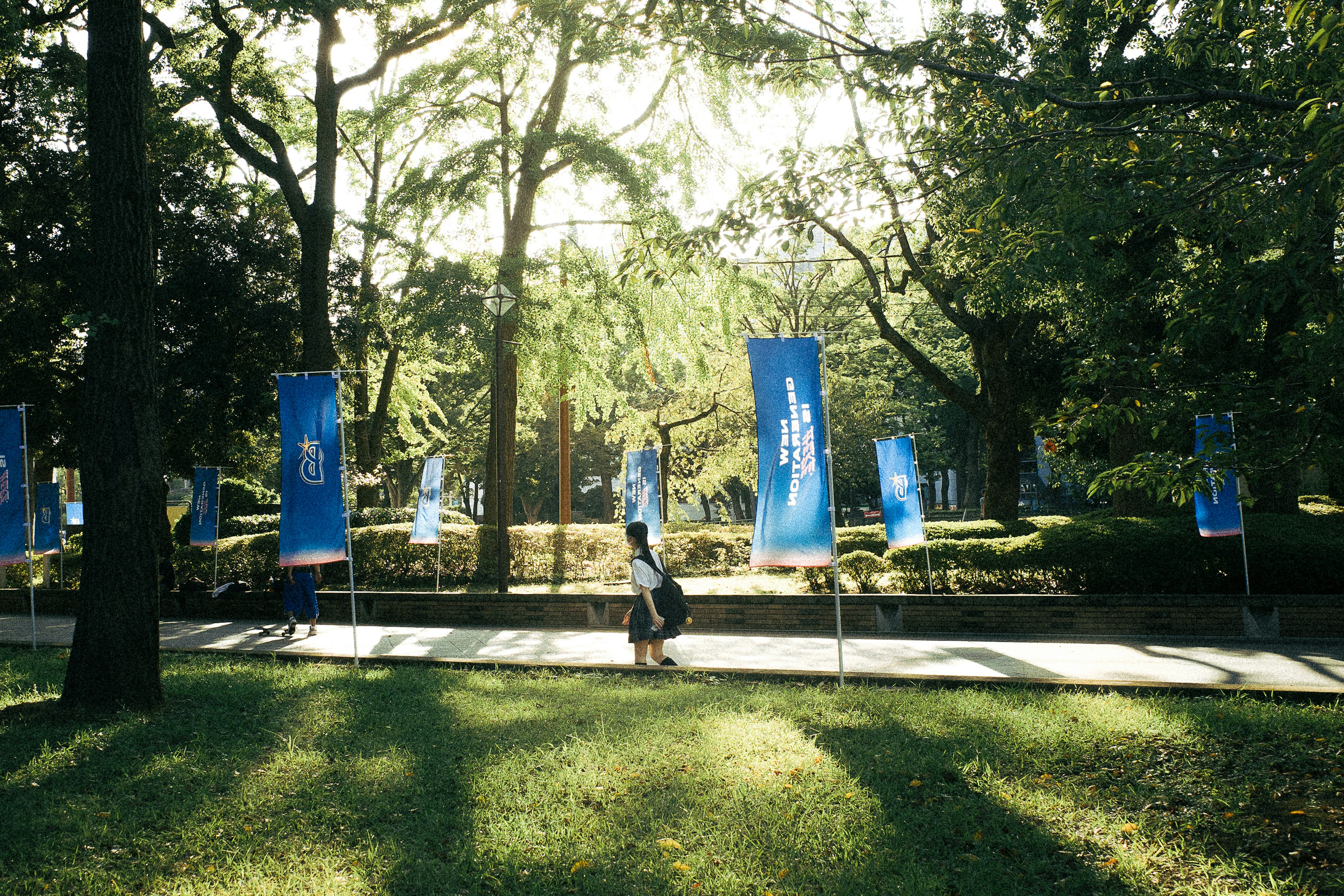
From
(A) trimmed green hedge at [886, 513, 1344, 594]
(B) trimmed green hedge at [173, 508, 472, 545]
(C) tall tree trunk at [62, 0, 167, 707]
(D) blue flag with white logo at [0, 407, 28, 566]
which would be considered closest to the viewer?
(C) tall tree trunk at [62, 0, 167, 707]

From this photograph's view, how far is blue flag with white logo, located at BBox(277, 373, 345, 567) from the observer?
34.6ft

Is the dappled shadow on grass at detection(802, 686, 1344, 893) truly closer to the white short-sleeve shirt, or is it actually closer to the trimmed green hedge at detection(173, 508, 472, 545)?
the white short-sleeve shirt

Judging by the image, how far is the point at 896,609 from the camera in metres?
12.6

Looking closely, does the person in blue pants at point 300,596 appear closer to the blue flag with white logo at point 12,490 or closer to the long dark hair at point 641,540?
the blue flag with white logo at point 12,490

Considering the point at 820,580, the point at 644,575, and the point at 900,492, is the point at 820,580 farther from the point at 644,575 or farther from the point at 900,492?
the point at 644,575

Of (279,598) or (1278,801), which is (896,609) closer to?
(1278,801)

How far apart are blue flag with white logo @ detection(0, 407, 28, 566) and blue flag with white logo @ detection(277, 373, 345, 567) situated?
165 inches

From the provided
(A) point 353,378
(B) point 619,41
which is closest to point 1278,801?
(B) point 619,41

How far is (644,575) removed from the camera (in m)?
8.78

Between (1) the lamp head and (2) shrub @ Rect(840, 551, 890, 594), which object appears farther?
(1) the lamp head

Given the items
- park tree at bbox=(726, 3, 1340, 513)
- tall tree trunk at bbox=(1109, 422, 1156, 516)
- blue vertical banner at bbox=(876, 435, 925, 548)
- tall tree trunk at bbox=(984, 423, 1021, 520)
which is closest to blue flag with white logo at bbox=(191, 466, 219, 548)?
blue vertical banner at bbox=(876, 435, 925, 548)

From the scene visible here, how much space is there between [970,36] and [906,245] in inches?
524

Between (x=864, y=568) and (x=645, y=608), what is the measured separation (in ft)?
18.3

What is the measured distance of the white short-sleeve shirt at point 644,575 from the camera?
345 inches
